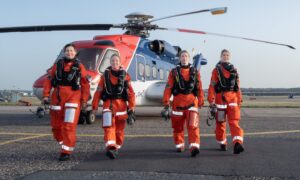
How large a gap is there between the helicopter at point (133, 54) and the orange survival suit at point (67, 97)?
4401mm

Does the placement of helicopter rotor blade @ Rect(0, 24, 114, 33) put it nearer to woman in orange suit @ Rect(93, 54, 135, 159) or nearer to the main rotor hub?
the main rotor hub

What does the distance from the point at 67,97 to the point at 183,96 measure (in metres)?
2.22

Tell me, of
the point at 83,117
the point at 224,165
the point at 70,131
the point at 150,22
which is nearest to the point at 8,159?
the point at 70,131

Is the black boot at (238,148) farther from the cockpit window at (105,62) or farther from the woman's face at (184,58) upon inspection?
the cockpit window at (105,62)

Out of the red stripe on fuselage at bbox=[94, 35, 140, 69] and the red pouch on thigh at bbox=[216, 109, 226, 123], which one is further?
the red stripe on fuselage at bbox=[94, 35, 140, 69]

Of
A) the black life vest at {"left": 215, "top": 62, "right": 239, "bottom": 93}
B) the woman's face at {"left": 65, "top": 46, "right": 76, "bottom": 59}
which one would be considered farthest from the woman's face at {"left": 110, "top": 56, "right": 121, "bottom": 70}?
the black life vest at {"left": 215, "top": 62, "right": 239, "bottom": 93}

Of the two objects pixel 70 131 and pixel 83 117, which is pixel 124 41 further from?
pixel 70 131

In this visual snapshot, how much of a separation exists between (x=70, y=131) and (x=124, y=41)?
765 centimetres

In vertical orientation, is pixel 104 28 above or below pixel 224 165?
above

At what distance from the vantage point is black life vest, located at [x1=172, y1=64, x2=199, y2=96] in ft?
22.9

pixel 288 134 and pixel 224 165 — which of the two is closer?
pixel 224 165

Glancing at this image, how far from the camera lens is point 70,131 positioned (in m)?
6.38

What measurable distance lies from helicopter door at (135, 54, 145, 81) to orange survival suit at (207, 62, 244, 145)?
668 cm

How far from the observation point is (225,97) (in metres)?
7.13
